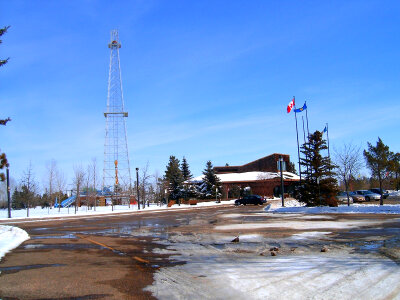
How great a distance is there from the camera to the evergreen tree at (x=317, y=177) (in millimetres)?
30203

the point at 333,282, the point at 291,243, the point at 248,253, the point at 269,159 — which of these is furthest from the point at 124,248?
the point at 269,159

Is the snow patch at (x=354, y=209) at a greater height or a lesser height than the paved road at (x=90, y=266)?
lesser

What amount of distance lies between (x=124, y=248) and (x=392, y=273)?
26.4 ft

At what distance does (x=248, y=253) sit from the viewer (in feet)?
32.8

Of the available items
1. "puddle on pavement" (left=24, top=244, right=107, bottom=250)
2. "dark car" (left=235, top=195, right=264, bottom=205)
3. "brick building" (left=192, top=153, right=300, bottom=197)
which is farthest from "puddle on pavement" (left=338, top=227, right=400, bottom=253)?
"brick building" (left=192, top=153, right=300, bottom=197)

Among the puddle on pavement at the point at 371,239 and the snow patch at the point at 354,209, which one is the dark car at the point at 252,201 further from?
the puddle on pavement at the point at 371,239

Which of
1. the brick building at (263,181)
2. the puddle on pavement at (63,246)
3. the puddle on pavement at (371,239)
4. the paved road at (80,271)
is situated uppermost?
the brick building at (263,181)

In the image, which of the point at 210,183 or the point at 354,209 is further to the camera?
the point at 210,183

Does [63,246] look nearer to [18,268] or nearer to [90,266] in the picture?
[18,268]

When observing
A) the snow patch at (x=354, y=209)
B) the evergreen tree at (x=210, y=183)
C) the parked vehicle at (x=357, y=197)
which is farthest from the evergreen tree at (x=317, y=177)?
the evergreen tree at (x=210, y=183)

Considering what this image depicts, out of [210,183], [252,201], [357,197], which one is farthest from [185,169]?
[357,197]

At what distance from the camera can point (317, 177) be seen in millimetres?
30141

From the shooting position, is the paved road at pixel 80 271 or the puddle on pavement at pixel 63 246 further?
the puddle on pavement at pixel 63 246

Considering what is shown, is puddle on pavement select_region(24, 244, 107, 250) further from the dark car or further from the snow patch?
the dark car
